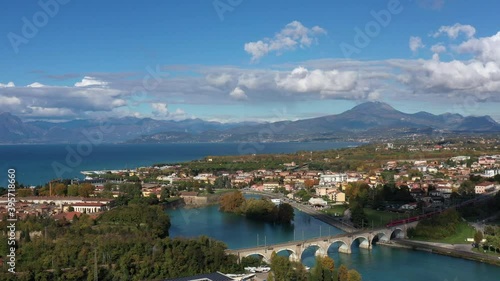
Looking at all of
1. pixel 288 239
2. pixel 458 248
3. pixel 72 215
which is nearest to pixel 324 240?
pixel 288 239

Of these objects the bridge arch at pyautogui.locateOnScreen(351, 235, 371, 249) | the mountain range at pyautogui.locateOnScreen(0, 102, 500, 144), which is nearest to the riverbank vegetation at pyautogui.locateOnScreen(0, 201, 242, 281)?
the bridge arch at pyautogui.locateOnScreen(351, 235, 371, 249)

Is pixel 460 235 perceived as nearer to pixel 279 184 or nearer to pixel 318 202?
pixel 318 202

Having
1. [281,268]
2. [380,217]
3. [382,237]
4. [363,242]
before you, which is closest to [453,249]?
[382,237]

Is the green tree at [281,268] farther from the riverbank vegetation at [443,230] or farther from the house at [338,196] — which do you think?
the house at [338,196]

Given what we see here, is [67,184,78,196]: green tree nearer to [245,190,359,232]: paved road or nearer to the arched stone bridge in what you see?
[245,190,359,232]: paved road

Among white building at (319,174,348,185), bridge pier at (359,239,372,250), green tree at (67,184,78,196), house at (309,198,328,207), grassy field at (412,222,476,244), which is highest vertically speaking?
green tree at (67,184,78,196)

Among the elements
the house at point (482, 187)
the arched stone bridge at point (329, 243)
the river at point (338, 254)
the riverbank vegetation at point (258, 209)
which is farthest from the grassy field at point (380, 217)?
the house at point (482, 187)
